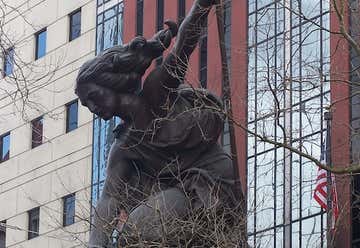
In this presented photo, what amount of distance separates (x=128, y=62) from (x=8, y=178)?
44.9m

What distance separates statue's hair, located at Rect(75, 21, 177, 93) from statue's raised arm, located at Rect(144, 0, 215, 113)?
85mm

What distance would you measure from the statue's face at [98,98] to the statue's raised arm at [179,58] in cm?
32

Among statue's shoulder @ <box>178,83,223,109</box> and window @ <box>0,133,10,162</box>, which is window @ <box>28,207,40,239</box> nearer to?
window @ <box>0,133,10,162</box>

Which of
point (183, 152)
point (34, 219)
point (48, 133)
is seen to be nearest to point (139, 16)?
point (48, 133)

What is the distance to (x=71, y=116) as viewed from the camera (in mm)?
52062

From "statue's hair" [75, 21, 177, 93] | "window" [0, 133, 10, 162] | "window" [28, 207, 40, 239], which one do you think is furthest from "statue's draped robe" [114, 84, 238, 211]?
"window" [0, 133, 10, 162]

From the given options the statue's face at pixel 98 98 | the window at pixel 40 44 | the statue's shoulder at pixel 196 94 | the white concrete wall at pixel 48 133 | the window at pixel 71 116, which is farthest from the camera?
the window at pixel 40 44

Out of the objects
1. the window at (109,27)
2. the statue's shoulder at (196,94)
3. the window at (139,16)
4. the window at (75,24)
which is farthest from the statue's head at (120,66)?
the window at (75,24)

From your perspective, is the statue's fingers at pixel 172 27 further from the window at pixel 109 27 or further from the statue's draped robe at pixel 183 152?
the window at pixel 109 27

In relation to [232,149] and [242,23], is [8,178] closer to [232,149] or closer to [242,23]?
[242,23]

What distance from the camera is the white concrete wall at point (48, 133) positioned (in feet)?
164

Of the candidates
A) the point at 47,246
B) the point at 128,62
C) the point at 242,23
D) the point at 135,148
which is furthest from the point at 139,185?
the point at 47,246

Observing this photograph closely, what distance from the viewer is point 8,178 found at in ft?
177

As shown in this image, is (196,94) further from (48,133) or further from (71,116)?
(48,133)
